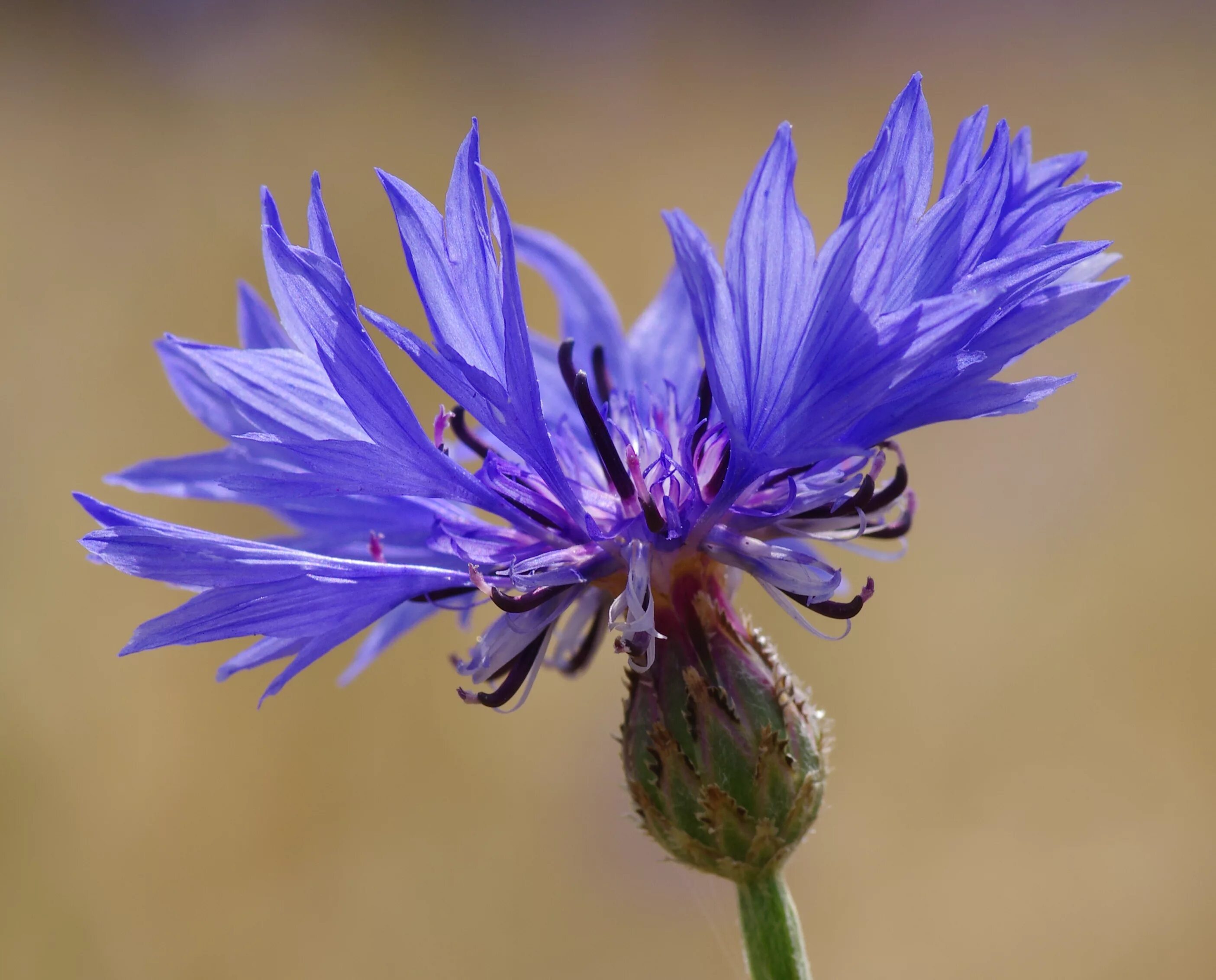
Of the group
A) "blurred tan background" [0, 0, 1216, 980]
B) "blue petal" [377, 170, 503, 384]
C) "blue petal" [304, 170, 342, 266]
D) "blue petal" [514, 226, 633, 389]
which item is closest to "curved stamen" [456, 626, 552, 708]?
"blue petal" [377, 170, 503, 384]

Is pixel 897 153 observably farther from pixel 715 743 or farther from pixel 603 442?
pixel 715 743

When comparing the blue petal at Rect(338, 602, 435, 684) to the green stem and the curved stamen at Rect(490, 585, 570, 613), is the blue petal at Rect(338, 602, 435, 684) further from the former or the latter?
the green stem

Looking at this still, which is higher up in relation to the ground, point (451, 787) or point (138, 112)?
point (138, 112)

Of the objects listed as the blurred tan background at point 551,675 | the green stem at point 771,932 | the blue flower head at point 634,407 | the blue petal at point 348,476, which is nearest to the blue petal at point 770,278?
the blue flower head at point 634,407

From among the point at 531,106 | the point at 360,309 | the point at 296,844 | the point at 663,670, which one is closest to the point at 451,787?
the point at 296,844

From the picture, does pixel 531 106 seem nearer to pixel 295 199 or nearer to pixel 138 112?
pixel 295 199

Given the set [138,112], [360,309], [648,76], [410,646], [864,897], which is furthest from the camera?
[648,76]
